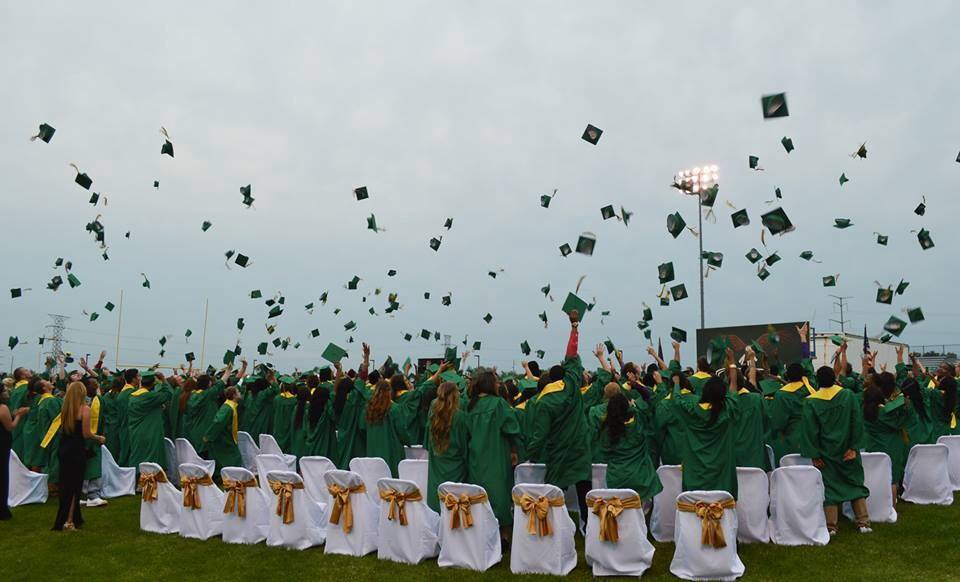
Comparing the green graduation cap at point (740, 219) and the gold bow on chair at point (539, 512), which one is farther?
the green graduation cap at point (740, 219)

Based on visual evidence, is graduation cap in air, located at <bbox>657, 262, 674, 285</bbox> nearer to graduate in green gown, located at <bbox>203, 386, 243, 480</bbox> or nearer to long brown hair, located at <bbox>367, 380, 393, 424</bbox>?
long brown hair, located at <bbox>367, 380, 393, 424</bbox>

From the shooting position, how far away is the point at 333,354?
399 inches

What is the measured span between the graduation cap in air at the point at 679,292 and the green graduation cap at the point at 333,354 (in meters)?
7.08

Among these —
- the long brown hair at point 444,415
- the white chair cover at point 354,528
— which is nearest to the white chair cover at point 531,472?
the long brown hair at point 444,415

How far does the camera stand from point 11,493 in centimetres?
1098

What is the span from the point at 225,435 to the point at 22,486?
325 centimetres

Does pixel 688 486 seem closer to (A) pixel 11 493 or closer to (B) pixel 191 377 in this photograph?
(B) pixel 191 377

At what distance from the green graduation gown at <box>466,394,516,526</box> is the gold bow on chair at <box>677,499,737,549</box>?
2078mm

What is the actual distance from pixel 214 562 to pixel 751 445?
6.06 meters

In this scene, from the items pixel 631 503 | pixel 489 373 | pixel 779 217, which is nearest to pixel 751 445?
pixel 631 503

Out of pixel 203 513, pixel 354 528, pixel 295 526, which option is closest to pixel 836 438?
pixel 354 528

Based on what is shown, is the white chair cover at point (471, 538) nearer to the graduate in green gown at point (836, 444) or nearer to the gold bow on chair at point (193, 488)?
the gold bow on chair at point (193, 488)

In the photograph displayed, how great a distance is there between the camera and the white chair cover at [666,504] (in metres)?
7.97

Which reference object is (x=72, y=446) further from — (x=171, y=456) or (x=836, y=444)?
(x=836, y=444)
